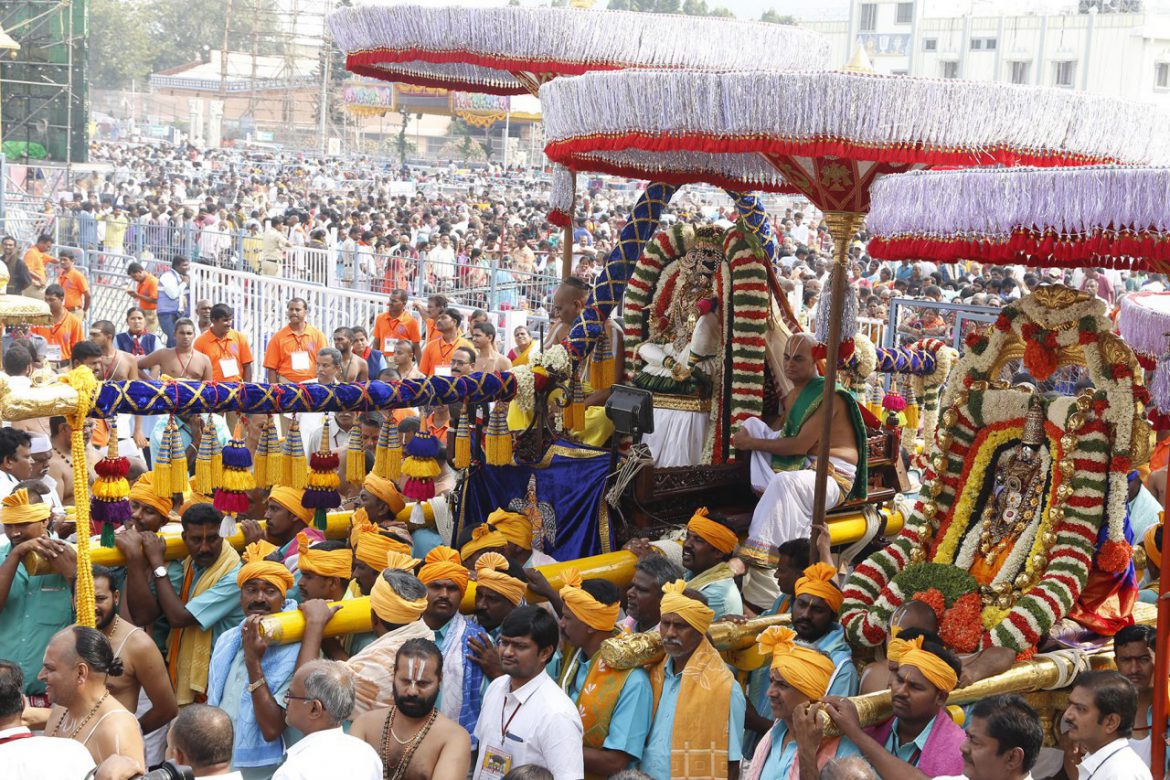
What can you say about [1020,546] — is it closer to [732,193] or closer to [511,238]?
[732,193]

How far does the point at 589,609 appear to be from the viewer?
17.9 feet

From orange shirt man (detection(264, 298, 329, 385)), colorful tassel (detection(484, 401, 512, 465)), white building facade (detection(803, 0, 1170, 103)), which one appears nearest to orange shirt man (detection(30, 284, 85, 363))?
orange shirt man (detection(264, 298, 329, 385))

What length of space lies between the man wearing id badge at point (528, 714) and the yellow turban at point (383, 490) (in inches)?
97.0

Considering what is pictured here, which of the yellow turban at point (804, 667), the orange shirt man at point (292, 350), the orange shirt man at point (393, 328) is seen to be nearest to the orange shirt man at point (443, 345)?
the orange shirt man at point (292, 350)

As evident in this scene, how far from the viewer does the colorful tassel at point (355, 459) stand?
7.32 metres

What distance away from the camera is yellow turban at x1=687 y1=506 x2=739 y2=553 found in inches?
251

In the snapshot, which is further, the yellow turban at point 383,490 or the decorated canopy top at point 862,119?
the yellow turban at point 383,490

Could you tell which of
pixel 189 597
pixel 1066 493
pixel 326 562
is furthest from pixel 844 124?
pixel 189 597

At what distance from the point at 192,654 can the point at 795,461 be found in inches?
129

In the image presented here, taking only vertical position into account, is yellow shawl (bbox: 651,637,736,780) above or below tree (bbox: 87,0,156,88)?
below

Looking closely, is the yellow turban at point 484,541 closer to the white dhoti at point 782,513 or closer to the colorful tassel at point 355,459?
the colorful tassel at point 355,459

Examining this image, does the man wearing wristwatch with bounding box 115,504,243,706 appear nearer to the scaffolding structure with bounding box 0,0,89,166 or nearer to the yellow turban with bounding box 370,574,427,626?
the yellow turban with bounding box 370,574,427,626

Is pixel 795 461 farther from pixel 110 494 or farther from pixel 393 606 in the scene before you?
pixel 110 494

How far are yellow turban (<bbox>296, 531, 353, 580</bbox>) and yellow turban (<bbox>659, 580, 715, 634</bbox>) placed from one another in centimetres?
153
